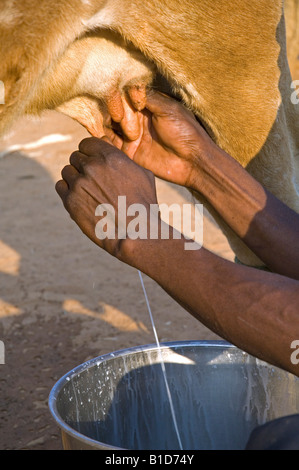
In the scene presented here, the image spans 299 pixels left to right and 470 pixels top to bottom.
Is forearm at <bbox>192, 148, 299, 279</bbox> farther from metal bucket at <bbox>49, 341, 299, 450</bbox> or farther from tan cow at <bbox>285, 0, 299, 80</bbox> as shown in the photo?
tan cow at <bbox>285, 0, 299, 80</bbox>

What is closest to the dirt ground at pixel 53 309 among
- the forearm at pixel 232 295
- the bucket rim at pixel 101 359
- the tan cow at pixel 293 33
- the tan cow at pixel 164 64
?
the tan cow at pixel 164 64

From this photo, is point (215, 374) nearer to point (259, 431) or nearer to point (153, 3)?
point (259, 431)

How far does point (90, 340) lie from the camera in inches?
125

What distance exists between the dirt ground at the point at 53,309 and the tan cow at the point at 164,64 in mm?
206

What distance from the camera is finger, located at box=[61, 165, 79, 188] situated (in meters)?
1.77

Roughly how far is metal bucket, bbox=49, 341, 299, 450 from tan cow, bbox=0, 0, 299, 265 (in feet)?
2.03

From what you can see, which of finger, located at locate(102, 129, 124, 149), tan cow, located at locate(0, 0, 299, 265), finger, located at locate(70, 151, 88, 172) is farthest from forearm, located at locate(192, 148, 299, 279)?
finger, located at locate(70, 151, 88, 172)

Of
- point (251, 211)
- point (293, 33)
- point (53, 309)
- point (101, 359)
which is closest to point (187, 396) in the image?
point (101, 359)

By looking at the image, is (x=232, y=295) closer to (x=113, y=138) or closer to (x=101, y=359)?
(x=101, y=359)

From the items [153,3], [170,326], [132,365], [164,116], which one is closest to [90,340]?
[170,326]

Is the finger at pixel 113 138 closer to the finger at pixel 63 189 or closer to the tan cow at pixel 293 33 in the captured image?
the finger at pixel 63 189

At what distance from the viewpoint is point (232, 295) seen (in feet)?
4.75

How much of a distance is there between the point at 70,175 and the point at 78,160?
0.06 metres
